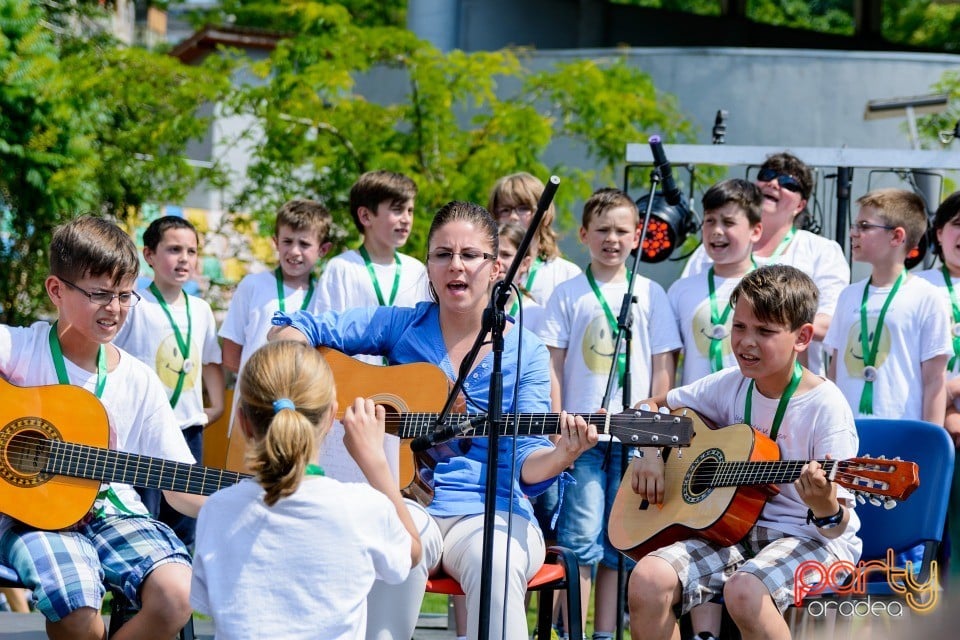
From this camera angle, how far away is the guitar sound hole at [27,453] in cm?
378

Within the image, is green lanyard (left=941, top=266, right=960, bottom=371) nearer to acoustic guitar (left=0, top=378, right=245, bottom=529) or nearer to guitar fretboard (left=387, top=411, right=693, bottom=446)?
guitar fretboard (left=387, top=411, right=693, bottom=446)

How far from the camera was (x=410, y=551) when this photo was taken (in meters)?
3.21

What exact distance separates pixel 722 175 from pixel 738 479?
6250mm

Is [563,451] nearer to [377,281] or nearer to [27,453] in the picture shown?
[27,453]

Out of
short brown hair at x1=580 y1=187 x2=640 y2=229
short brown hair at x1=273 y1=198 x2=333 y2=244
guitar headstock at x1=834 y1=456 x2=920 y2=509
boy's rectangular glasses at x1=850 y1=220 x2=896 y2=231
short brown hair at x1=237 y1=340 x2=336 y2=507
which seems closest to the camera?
short brown hair at x1=237 y1=340 x2=336 y2=507

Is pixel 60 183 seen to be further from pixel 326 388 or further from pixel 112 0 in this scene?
pixel 326 388

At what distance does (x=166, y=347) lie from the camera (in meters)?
5.69

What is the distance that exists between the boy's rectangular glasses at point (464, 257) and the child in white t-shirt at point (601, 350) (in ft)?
3.72

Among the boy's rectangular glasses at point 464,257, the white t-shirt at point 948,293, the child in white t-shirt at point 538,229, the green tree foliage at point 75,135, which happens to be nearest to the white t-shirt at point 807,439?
the boy's rectangular glasses at point 464,257

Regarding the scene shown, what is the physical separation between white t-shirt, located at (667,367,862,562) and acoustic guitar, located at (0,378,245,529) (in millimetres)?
1773

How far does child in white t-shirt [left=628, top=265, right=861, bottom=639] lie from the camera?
3.69 m

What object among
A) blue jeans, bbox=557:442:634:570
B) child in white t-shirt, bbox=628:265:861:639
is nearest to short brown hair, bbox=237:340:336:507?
child in white t-shirt, bbox=628:265:861:639

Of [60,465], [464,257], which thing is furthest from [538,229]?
[60,465]

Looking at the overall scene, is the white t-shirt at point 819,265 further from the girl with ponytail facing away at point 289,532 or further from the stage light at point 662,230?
the girl with ponytail facing away at point 289,532
